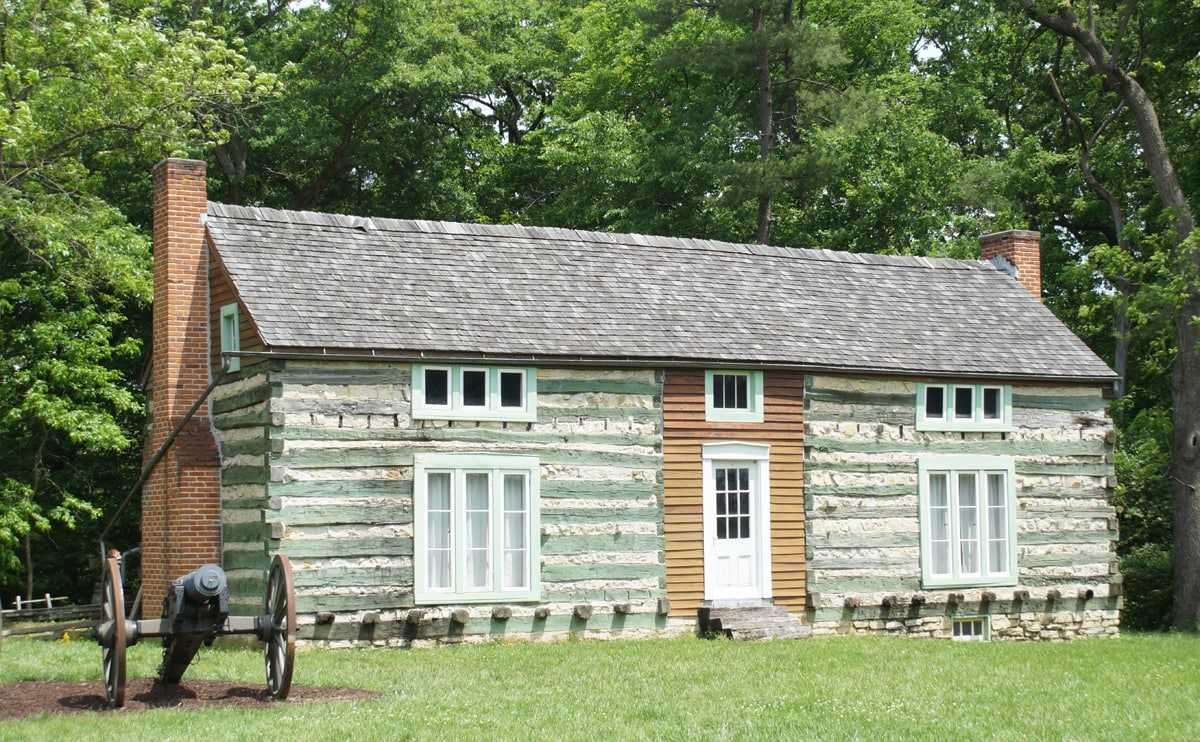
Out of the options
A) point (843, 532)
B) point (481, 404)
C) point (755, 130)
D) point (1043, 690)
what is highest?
point (755, 130)

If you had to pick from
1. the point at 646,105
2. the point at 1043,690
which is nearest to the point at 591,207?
the point at 646,105

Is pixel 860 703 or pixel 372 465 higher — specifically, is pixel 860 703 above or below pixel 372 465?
below

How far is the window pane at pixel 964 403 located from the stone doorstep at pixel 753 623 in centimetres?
443

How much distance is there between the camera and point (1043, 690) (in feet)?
45.3

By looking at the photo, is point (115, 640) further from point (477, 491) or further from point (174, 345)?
point (174, 345)

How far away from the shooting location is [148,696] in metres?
12.5

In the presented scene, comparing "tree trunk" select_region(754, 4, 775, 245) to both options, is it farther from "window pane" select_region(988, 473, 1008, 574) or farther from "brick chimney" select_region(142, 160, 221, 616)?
"brick chimney" select_region(142, 160, 221, 616)

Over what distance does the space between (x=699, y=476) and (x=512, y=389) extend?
300 centimetres

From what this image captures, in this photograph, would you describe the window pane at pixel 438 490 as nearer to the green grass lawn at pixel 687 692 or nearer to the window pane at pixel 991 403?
the green grass lawn at pixel 687 692

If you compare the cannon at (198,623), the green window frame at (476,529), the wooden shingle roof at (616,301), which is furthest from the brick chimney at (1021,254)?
the cannon at (198,623)

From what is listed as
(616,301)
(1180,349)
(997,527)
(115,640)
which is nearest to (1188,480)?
(1180,349)

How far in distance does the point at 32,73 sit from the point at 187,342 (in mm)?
5356

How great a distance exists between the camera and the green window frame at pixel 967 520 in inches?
826

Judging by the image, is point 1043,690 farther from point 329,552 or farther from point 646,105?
point 646,105
